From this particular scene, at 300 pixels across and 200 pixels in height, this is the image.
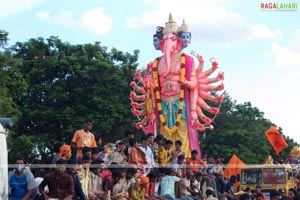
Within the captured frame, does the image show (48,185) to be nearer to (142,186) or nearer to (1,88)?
(142,186)

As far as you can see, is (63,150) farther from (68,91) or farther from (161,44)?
(68,91)

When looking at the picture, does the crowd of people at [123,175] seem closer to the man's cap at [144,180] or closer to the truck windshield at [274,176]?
the man's cap at [144,180]

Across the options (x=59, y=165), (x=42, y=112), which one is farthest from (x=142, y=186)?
(x=42, y=112)

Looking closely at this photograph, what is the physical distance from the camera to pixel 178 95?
69.7 feet

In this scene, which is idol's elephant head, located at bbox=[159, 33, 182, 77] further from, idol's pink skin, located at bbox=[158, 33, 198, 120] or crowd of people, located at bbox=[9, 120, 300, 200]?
crowd of people, located at bbox=[9, 120, 300, 200]

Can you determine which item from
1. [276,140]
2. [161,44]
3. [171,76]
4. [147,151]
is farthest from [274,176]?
[161,44]

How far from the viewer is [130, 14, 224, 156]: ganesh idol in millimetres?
21062

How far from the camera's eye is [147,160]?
1265 cm

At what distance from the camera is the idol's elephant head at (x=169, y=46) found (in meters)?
21.4

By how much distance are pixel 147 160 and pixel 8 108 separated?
10011 mm

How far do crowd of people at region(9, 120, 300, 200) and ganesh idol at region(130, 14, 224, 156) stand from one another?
547 cm

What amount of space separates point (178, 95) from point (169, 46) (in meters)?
1.58

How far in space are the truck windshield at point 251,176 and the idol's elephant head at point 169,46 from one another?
15.0 feet

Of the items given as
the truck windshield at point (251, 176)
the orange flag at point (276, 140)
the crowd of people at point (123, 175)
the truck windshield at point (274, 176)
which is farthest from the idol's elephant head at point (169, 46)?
the crowd of people at point (123, 175)
